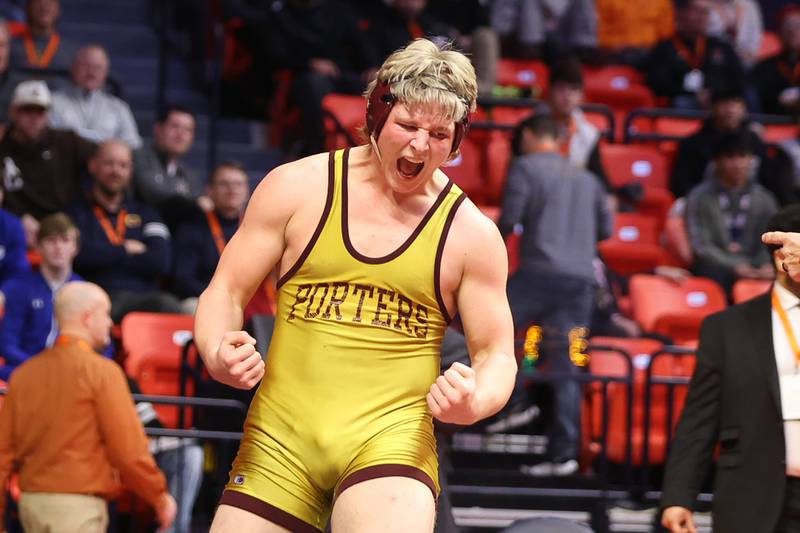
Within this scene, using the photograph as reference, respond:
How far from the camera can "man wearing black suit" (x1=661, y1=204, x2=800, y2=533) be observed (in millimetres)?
5066

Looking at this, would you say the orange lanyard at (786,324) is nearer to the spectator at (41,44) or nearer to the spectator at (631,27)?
the spectator at (41,44)

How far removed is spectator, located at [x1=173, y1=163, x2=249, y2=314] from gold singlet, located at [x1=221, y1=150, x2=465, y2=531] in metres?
5.27

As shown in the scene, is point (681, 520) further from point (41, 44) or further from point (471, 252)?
point (41, 44)

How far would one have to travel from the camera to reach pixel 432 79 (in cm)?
366

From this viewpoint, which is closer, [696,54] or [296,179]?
[296,179]

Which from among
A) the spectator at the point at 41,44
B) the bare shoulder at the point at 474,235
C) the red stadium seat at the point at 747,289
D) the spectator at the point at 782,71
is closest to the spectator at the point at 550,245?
the red stadium seat at the point at 747,289

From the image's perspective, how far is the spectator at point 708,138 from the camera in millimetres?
10594

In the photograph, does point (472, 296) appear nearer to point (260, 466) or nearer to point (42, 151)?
point (260, 466)

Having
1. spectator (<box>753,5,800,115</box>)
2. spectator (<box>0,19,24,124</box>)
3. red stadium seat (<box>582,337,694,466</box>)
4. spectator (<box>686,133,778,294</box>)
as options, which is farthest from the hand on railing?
spectator (<box>753,5,800,115</box>)

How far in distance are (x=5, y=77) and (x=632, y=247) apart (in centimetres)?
445

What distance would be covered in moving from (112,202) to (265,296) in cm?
114

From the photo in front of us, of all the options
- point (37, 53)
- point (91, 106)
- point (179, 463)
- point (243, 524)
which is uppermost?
point (37, 53)

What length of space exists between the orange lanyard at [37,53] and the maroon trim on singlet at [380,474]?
7581mm

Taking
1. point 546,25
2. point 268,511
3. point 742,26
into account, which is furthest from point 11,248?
point 742,26
